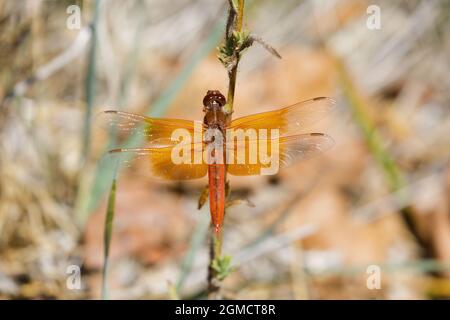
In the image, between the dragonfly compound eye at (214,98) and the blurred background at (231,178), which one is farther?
the blurred background at (231,178)

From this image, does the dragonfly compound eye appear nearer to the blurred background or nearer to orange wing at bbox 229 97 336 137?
orange wing at bbox 229 97 336 137

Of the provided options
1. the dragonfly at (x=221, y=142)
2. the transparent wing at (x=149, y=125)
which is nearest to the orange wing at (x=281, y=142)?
the dragonfly at (x=221, y=142)

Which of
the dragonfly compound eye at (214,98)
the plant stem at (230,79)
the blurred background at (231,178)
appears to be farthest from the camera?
the blurred background at (231,178)

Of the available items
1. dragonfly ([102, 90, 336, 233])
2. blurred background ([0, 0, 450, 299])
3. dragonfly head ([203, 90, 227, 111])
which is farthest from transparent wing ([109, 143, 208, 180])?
blurred background ([0, 0, 450, 299])

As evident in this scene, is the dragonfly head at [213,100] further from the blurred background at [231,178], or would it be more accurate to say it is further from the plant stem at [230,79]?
the blurred background at [231,178]

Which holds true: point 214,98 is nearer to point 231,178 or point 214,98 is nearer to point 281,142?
point 281,142

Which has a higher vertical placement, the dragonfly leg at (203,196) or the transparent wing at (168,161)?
the transparent wing at (168,161)

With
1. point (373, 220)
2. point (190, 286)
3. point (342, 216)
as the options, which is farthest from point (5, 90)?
point (373, 220)

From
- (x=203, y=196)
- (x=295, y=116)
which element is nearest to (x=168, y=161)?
(x=203, y=196)
